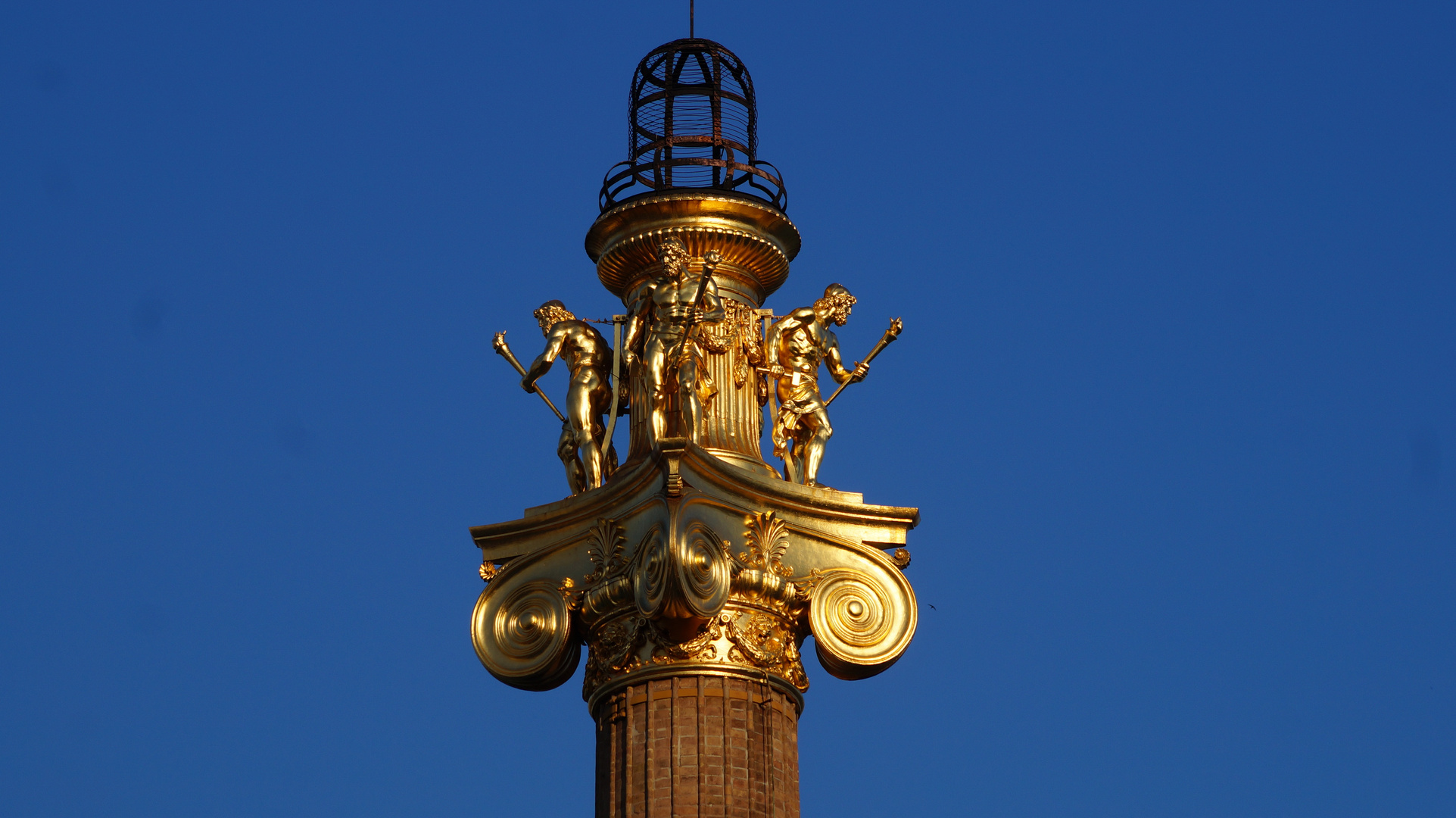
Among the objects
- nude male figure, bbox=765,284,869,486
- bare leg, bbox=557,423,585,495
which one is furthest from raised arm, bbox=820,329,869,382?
bare leg, bbox=557,423,585,495

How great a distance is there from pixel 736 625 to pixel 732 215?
7.03 meters

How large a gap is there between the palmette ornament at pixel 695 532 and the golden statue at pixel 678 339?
37mm

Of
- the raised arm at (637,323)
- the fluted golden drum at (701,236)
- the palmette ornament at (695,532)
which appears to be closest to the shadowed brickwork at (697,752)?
the palmette ornament at (695,532)

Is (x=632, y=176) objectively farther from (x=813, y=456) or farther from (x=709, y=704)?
(x=709, y=704)

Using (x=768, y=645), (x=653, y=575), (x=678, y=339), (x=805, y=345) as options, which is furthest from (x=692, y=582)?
(x=805, y=345)

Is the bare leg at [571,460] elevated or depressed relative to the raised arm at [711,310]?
depressed

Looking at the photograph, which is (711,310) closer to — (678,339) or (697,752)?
(678,339)

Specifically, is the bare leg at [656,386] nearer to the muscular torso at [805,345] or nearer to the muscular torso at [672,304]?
the muscular torso at [672,304]

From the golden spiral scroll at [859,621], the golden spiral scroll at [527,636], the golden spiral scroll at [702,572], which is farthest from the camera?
the golden spiral scroll at [527,636]

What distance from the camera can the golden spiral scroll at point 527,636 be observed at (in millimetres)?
45375

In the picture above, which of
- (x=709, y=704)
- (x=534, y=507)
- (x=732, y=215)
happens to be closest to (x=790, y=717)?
(x=709, y=704)

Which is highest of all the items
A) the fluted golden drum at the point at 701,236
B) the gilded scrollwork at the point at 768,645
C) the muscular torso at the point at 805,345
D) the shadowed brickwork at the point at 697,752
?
the fluted golden drum at the point at 701,236

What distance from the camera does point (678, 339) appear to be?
152 ft

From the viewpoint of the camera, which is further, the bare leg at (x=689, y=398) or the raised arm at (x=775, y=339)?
the raised arm at (x=775, y=339)
